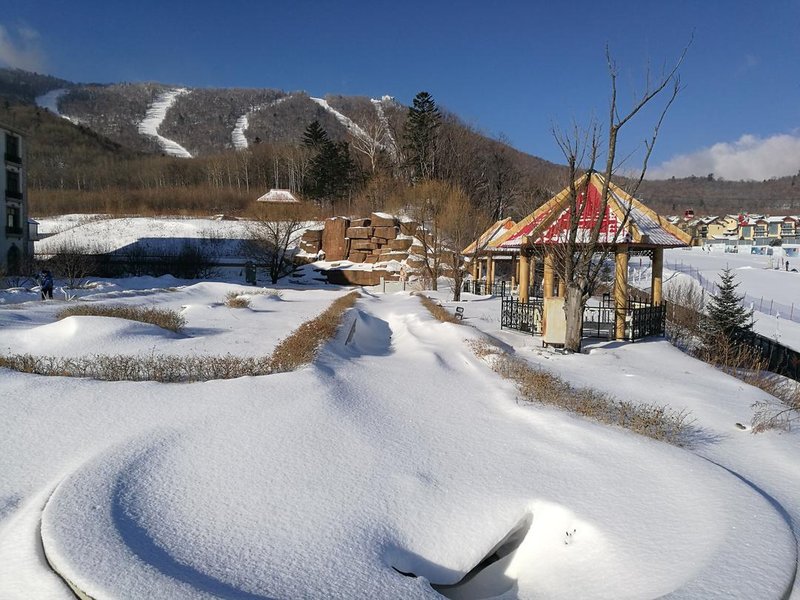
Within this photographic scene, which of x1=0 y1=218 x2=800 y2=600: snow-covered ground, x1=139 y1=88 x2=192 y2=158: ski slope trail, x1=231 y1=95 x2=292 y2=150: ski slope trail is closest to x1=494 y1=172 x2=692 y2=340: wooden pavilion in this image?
x1=0 y1=218 x2=800 y2=600: snow-covered ground

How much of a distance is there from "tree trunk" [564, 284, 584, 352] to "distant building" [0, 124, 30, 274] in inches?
1330

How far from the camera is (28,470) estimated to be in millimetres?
4961

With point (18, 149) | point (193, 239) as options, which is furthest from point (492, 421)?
point (193, 239)

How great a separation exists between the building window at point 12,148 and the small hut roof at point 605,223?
3700 centimetres

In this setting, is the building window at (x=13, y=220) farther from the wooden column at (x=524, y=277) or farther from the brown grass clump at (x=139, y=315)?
the wooden column at (x=524, y=277)

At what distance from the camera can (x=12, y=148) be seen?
35.1 meters

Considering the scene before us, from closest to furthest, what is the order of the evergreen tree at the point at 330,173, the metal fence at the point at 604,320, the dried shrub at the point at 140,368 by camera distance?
1. the dried shrub at the point at 140,368
2. the metal fence at the point at 604,320
3. the evergreen tree at the point at 330,173

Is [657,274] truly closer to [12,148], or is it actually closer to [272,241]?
[272,241]

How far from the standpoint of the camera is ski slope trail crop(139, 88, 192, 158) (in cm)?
13075

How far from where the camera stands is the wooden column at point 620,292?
13.4 metres

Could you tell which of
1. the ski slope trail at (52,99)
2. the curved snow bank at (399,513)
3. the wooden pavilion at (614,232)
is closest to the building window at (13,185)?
the wooden pavilion at (614,232)

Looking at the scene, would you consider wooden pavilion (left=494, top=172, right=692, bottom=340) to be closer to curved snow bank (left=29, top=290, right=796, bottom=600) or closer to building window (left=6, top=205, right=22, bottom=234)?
curved snow bank (left=29, top=290, right=796, bottom=600)

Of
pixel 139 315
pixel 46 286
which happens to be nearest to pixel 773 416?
pixel 139 315

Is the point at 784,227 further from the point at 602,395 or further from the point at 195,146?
the point at 195,146
